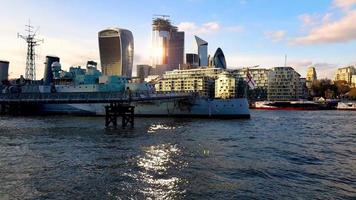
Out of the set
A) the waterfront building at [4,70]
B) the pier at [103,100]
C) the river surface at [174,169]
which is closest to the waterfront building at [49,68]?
the waterfront building at [4,70]

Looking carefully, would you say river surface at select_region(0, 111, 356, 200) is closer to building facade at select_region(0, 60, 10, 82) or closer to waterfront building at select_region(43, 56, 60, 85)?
waterfront building at select_region(43, 56, 60, 85)

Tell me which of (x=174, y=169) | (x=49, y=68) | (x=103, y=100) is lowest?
(x=174, y=169)

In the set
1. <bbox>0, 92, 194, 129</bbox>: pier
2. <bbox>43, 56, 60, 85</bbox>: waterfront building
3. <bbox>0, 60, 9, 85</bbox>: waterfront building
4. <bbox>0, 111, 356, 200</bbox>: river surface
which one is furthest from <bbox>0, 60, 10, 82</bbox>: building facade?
<bbox>0, 111, 356, 200</bbox>: river surface

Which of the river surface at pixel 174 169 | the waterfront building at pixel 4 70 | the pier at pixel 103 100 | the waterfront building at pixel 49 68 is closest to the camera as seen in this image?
the river surface at pixel 174 169

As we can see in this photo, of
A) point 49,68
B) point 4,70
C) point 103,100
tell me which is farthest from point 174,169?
point 4,70

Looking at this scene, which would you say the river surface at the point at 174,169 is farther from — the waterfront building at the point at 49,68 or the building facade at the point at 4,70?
the building facade at the point at 4,70

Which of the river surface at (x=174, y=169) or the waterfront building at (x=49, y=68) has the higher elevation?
the waterfront building at (x=49, y=68)

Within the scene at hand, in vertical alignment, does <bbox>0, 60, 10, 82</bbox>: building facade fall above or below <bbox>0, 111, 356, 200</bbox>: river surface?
above

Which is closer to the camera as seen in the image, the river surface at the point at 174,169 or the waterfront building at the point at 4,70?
the river surface at the point at 174,169

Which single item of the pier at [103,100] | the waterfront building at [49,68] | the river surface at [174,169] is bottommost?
the river surface at [174,169]

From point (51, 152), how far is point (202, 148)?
14.8m

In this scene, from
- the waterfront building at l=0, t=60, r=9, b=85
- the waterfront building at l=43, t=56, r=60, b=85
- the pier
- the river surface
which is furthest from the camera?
the waterfront building at l=0, t=60, r=9, b=85

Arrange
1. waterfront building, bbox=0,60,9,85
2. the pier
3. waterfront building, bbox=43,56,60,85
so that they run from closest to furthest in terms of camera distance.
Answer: the pier → waterfront building, bbox=43,56,60,85 → waterfront building, bbox=0,60,9,85

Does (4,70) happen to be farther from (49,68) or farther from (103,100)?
(103,100)
